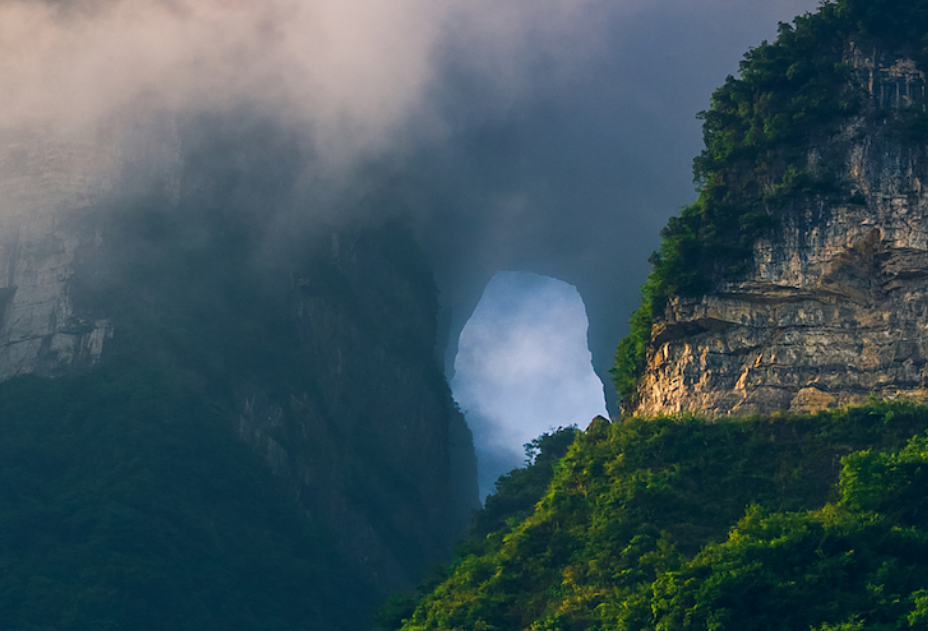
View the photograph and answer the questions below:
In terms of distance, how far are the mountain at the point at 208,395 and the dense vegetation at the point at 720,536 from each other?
14907 mm

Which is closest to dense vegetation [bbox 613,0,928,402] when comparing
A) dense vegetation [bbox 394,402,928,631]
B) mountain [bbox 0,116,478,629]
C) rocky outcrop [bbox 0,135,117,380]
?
dense vegetation [bbox 394,402,928,631]

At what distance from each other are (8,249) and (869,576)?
46.6 meters

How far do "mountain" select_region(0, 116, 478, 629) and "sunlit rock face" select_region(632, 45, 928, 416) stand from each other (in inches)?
890

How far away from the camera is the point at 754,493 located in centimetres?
2775

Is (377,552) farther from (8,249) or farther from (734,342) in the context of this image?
(734,342)

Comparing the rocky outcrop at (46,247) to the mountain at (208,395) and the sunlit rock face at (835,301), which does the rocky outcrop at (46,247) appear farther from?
the sunlit rock face at (835,301)

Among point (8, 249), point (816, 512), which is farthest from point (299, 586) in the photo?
point (816, 512)

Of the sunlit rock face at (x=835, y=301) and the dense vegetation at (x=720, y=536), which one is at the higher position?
the sunlit rock face at (x=835, y=301)

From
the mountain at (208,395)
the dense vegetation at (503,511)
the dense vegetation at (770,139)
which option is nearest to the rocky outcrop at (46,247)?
the mountain at (208,395)

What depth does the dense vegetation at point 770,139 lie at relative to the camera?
32156 mm

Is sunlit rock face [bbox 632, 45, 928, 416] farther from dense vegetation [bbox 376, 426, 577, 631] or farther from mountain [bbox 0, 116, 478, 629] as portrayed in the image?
mountain [bbox 0, 116, 478, 629]

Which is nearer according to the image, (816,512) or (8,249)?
(816,512)

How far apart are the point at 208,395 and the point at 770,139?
3102cm

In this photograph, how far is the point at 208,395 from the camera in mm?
52156
